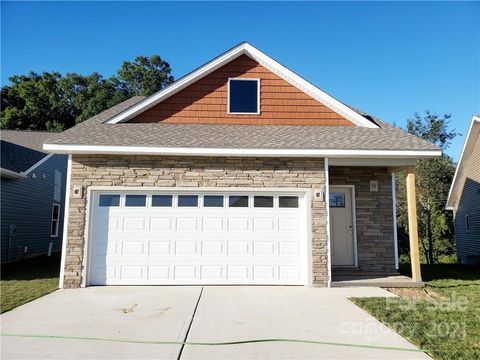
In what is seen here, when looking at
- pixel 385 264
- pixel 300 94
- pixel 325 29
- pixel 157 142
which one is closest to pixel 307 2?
pixel 325 29

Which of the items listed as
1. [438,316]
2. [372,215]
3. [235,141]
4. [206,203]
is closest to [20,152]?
[206,203]

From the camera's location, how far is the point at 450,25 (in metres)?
10.3

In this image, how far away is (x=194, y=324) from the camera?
202 inches

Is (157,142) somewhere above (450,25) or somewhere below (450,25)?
below

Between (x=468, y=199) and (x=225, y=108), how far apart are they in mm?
13631

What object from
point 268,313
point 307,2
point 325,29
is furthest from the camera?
point 325,29

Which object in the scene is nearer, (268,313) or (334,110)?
(268,313)

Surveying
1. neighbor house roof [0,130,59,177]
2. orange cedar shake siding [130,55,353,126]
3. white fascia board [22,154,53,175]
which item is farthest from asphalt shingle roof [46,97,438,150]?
white fascia board [22,154,53,175]

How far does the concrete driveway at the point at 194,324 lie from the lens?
4.09 meters

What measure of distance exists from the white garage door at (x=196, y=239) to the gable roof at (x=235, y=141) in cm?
111

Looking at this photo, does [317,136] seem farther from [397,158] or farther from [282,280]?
[282,280]

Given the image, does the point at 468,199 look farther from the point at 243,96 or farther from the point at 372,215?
the point at 243,96

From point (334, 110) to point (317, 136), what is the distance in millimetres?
1546

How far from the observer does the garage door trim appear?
319 inches
